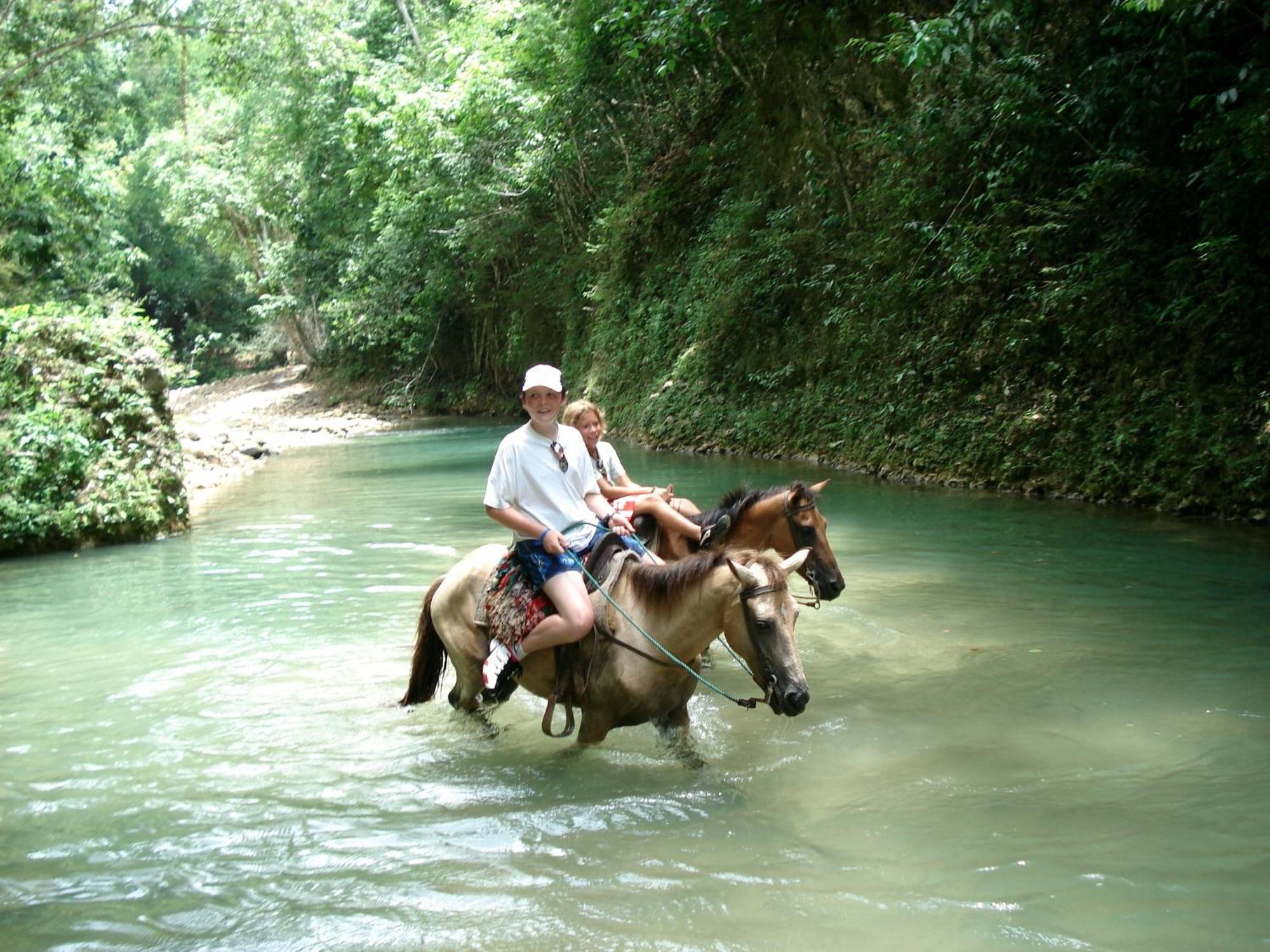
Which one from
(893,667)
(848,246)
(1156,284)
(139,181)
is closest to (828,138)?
(848,246)

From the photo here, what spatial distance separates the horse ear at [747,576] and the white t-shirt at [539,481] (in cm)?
106

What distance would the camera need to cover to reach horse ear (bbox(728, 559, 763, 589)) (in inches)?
186

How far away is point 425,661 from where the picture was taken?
21.0 feet

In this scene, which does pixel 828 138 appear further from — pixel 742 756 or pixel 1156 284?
pixel 742 756

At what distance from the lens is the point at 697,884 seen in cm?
422

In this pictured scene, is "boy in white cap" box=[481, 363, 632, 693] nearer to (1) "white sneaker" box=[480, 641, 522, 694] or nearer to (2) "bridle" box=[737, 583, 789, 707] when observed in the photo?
(1) "white sneaker" box=[480, 641, 522, 694]

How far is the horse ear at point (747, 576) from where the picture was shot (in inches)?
186

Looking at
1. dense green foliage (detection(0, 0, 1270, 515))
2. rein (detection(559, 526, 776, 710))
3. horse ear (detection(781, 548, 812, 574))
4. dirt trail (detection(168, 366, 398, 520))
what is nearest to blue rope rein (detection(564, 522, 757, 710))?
rein (detection(559, 526, 776, 710))

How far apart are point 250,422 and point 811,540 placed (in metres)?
34.1

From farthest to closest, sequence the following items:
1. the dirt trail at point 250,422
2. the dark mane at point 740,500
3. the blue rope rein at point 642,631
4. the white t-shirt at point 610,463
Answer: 1. the dirt trail at point 250,422
2. the white t-shirt at point 610,463
3. the dark mane at point 740,500
4. the blue rope rein at point 642,631

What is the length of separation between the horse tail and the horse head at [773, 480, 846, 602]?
90.1 inches

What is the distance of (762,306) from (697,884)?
17.1 m

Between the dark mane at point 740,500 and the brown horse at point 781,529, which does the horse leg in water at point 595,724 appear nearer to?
the brown horse at point 781,529

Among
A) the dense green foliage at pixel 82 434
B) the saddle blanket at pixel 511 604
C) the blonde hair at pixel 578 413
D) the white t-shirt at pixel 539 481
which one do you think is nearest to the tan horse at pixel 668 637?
the saddle blanket at pixel 511 604
